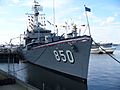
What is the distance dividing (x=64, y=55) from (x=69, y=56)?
0.87 meters

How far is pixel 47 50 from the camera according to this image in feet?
88.9

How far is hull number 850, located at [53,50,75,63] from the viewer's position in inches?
905

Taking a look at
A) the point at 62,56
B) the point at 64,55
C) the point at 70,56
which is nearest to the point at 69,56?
the point at 70,56

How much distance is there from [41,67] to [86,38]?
444 inches

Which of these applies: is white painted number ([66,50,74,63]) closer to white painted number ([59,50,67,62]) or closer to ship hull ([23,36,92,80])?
ship hull ([23,36,92,80])

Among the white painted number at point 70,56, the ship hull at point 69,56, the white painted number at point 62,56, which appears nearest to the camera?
the ship hull at point 69,56

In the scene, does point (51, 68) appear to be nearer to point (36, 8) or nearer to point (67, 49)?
point (67, 49)

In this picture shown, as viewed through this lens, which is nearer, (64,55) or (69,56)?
(69,56)

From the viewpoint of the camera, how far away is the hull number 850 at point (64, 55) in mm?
22980

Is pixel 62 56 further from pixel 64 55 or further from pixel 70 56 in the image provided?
pixel 70 56

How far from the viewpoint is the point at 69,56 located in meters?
23.2

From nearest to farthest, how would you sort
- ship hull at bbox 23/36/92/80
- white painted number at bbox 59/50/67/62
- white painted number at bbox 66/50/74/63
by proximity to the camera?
1. ship hull at bbox 23/36/92/80
2. white painted number at bbox 66/50/74/63
3. white painted number at bbox 59/50/67/62

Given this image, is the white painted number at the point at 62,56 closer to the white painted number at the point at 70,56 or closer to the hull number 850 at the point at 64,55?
the hull number 850 at the point at 64,55

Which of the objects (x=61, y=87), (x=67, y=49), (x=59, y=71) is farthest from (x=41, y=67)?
(x=61, y=87)
